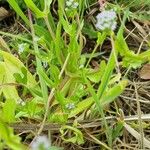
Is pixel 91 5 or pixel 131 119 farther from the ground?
pixel 91 5

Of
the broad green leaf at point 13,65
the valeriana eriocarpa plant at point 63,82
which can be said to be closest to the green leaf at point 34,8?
the valeriana eriocarpa plant at point 63,82

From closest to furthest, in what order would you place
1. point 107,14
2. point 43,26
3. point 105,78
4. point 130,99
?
point 107,14
point 105,78
point 130,99
point 43,26

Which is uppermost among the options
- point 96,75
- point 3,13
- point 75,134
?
point 3,13

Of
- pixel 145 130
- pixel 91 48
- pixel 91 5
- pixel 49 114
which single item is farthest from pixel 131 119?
pixel 91 5

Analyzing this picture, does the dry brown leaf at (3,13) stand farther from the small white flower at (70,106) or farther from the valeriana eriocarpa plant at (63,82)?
the small white flower at (70,106)

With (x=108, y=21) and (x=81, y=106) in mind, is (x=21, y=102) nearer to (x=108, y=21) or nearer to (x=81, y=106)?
(x=81, y=106)

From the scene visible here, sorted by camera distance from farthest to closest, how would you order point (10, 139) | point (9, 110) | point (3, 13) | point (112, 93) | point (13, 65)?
point (3, 13), point (13, 65), point (112, 93), point (9, 110), point (10, 139)

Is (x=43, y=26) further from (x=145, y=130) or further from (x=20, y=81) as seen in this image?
(x=145, y=130)

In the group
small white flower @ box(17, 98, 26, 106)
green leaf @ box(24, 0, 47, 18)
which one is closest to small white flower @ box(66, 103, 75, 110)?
small white flower @ box(17, 98, 26, 106)

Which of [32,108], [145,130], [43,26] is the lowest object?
[145,130]

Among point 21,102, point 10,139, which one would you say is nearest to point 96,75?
point 21,102

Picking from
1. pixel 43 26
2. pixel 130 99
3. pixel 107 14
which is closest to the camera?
pixel 107 14
